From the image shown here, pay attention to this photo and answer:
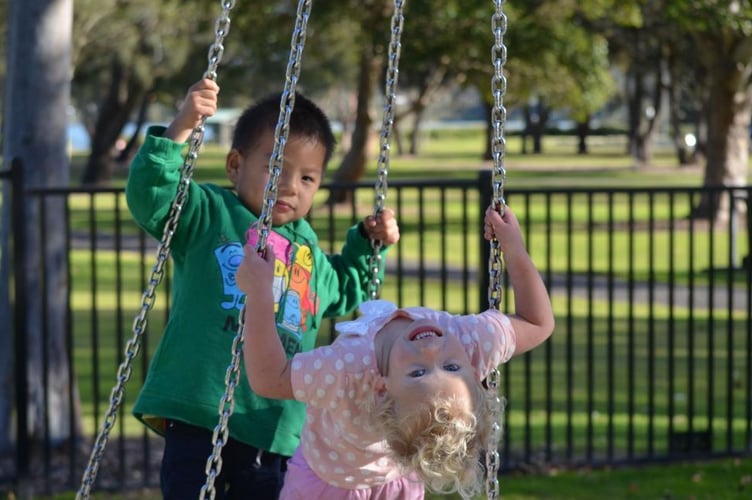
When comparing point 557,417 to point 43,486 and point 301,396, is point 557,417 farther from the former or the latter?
point 301,396

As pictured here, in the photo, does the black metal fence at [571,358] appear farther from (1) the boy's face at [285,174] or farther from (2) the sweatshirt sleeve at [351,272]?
(1) the boy's face at [285,174]

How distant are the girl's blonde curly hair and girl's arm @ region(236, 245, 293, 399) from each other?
0.25 m

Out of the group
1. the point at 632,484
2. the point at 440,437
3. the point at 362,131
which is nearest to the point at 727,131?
the point at 362,131

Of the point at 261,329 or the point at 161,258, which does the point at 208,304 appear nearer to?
the point at 161,258

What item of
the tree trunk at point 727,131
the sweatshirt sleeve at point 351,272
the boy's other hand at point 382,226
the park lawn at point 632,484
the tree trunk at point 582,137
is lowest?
the park lawn at point 632,484

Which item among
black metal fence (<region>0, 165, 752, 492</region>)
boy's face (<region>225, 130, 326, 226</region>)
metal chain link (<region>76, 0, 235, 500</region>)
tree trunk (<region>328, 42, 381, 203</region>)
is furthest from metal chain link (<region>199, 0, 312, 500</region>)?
tree trunk (<region>328, 42, 381, 203</region>)

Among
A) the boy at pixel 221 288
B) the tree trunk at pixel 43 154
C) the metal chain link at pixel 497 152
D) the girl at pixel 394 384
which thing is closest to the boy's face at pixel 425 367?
the girl at pixel 394 384

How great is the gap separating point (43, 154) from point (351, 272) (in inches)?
131

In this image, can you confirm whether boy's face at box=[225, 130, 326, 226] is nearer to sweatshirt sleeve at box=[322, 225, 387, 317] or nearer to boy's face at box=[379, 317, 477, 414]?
sweatshirt sleeve at box=[322, 225, 387, 317]

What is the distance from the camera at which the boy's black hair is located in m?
3.30

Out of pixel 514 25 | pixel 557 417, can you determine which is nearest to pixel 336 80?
pixel 514 25

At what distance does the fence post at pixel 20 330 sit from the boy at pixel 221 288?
2.72m

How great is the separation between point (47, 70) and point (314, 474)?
4.29 metres

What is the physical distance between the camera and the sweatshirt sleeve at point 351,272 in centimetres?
362
